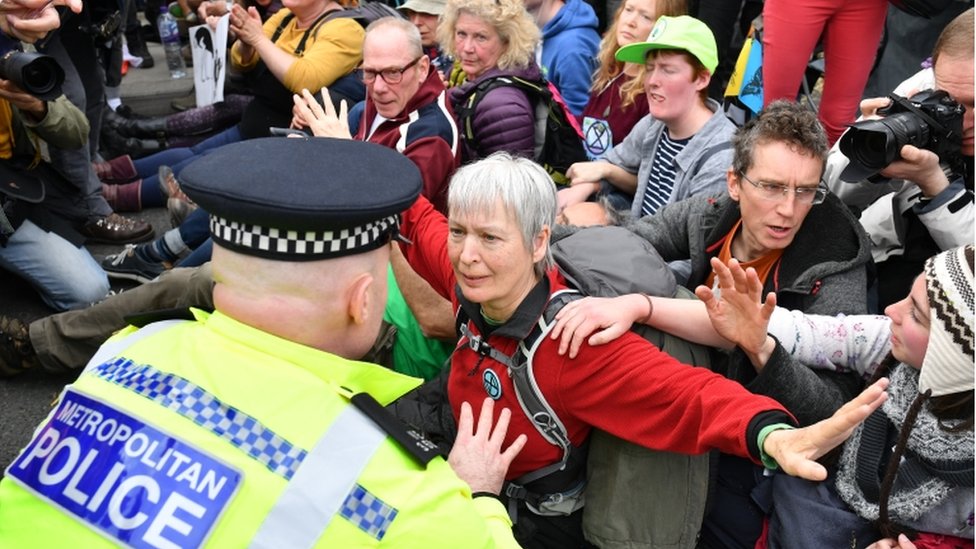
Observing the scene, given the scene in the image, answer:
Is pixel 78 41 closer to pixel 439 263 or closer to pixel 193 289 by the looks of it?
pixel 193 289

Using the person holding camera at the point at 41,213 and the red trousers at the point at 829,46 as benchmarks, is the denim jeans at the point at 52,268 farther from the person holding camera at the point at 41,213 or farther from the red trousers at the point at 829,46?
the red trousers at the point at 829,46

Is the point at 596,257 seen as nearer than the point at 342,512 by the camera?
→ No

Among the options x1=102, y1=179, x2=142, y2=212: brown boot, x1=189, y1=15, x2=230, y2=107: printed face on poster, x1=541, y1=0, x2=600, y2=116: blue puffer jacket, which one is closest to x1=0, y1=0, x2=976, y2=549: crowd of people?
x1=541, y1=0, x2=600, y2=116: blue puffer jacket

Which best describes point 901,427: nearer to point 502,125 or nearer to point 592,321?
point 592,321

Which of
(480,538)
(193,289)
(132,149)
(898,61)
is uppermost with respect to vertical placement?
(480,538)

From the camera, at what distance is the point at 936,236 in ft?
9.32

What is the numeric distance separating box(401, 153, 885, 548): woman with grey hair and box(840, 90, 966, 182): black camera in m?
0.99

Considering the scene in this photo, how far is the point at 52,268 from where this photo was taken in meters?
4.51

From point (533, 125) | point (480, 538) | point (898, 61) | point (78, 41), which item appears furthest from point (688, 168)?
point (78, 41)

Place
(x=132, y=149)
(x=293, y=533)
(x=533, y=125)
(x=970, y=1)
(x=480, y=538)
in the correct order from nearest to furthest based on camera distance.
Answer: (x=293, y=533) → (x=480, y=538) → (x=533, y=125) → (x=970, y=1) → (x=132, y=149)

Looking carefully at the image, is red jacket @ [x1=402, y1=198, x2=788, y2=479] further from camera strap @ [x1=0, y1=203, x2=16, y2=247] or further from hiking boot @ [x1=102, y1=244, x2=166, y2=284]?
hiking boot @ [x1=102, y1=244, x2=166, y2=284]

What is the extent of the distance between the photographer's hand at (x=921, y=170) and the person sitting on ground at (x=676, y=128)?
2.35ft

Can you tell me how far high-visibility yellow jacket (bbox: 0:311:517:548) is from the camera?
1.57 metres

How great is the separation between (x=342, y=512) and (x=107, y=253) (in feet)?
13.9
